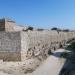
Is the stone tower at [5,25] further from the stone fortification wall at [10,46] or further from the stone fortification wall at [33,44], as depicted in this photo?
the stone fortification wall at [10,46]

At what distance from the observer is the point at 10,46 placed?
17594 millimetres

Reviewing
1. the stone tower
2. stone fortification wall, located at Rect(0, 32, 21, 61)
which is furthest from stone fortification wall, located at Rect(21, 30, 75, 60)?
the stone tower

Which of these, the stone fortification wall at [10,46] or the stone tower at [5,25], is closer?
the stone fortification wall at [10,46]

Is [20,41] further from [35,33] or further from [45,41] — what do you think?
[45,41]

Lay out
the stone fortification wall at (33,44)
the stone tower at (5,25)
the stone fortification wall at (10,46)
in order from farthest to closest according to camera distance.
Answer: the stone tower at (5,25) < the stone fortification wall at (33,44) < the stone fortification wall at (10,46)

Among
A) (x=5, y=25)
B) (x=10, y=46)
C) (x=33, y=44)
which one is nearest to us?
(x=10, y=46)

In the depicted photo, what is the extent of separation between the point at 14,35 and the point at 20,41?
76 cm

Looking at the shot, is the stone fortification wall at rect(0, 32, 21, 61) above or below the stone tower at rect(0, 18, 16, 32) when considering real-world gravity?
below

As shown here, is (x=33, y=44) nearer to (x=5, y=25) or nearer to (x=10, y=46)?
(x=10, y=46)

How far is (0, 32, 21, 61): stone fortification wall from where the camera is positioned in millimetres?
17484

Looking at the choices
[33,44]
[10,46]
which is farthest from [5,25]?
[10,46]

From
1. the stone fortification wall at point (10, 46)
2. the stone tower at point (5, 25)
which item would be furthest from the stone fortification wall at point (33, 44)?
the stone tower at point (5, 25)

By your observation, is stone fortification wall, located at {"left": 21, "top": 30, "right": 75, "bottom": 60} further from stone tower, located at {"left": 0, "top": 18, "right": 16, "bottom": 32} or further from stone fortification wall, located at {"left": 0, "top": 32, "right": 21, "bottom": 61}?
stone tower, located at {"left": 0, "top": 18, "right": 16, "bottom": 32}

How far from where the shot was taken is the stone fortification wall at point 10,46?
17484 mm
